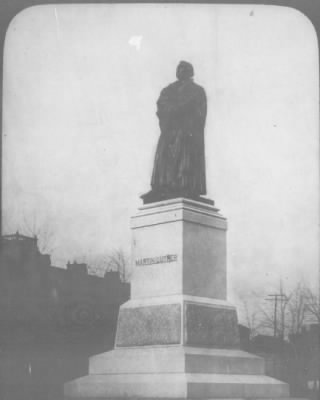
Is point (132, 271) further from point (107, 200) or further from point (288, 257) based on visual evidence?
point (288, 257)

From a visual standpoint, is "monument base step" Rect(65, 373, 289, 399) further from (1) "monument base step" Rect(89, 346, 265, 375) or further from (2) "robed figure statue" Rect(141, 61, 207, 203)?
(2) "robed figure statue" Rect(141, 61, 207, 203)

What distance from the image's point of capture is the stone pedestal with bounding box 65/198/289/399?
37.2 ft

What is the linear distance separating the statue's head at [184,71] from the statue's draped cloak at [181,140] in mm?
83

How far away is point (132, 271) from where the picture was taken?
42.0 ft

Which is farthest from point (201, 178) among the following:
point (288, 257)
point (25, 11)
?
point (25, 11)

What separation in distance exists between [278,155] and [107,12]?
3.68m

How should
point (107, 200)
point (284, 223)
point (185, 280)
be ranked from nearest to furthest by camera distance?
point (185, 280) → point (284, 223) → point (107, 200)

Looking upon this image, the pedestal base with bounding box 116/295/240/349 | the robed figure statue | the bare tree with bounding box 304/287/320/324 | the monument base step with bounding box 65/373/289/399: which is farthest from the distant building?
the bare tree with bounding box 304/287/320/324

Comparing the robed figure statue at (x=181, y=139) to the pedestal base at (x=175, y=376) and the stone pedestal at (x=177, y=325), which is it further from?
the pedestal base at (x=175, y=376)

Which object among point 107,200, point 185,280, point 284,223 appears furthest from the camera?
point 107,200

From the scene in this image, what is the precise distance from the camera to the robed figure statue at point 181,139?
516 inches

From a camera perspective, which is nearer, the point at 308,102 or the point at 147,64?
the point at 308,102

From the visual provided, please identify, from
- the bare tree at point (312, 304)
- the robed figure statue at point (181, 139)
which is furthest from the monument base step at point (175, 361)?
the robed figure statue at point (181, 139)

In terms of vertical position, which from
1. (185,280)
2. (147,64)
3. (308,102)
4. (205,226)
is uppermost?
(147,64)
